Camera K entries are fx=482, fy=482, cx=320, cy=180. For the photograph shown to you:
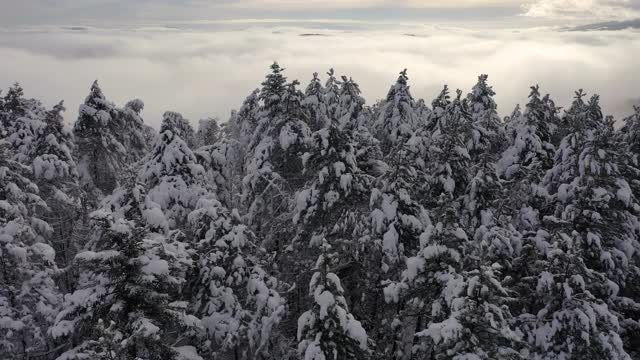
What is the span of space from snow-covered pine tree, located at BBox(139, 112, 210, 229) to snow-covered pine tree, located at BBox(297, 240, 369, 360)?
7515 millimetres

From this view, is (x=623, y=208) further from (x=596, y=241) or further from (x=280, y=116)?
(x=280, y=116)

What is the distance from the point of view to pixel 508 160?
23.7 meters

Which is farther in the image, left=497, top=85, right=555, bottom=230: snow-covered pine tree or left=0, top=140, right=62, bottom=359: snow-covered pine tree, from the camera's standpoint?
left=497, top=85, right=555, bottom=230: snow-covered pine tree

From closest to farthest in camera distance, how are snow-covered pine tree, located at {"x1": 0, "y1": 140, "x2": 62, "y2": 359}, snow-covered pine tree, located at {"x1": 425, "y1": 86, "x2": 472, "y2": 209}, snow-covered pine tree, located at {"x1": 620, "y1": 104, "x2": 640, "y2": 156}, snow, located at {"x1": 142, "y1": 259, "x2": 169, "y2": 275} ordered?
snow, located at {"x1": 142, "y1": 259, "x2": 169, "y2": 275} → snow-covered pine tree, located at {"x1": 0, "y1": 140, "x2": 62, "y2": 359} → snow-covered pine tree, located at {"x1": 425, "y1": 86, "x2": 472, "y2": 209} → snow-covered pine tree, located at {"x1": 620, "y1": 104, "x2": 640, "y2": 156}

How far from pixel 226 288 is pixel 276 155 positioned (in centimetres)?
799

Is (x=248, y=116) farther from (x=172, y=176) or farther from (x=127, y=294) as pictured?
(x=127, y=294)

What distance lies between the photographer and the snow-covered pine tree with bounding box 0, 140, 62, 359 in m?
15.2

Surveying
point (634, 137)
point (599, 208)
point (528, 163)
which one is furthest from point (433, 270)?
point (634, 137)

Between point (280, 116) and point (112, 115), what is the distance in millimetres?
9152

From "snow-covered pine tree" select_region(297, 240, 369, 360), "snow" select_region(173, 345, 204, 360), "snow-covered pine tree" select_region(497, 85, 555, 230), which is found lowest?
"snow" select_region(173, 345, 204, 360)

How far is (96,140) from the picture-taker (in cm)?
2403

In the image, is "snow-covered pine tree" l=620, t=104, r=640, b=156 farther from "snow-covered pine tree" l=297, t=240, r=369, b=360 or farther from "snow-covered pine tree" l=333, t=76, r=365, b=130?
"snow-covered pine tree" l=297, t=240, r=369, b=360

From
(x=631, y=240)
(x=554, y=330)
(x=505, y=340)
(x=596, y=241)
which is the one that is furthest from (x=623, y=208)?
(x=505, y=340)

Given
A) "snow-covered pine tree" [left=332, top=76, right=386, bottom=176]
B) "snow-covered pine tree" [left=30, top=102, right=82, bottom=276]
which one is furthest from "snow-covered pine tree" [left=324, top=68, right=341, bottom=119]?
"snow-covered pine tree" [left=30, top=102, right=82, bottom=276]
